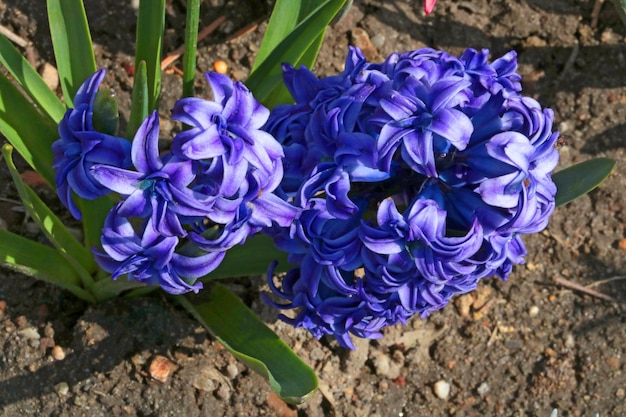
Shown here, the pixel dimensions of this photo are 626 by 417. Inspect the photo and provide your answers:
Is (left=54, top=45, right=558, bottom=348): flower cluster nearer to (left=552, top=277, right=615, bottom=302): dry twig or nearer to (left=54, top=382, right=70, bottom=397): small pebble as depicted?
(left=54, top=382, right=70, bottom=397): small pebble

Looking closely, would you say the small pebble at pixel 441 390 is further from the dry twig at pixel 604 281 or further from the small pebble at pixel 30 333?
the small pebble at pixel 30 333

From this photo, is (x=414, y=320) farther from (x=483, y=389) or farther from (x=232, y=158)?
(x=232, y=158)

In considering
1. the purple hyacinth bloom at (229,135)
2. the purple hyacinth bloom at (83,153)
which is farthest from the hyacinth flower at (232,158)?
the purple hyacinth bloom at (83,153)

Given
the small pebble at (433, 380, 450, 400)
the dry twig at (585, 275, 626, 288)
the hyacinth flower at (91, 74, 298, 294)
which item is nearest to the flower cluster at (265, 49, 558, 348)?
the hyacinth flower at (91, 74, 298, 294)

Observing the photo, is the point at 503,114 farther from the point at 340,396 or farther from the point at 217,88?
the point at 340,396

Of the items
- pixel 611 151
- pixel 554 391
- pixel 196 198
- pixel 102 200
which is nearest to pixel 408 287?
pixel 196 198

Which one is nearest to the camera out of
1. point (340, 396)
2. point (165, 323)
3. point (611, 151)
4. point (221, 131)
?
point (221, 131)
